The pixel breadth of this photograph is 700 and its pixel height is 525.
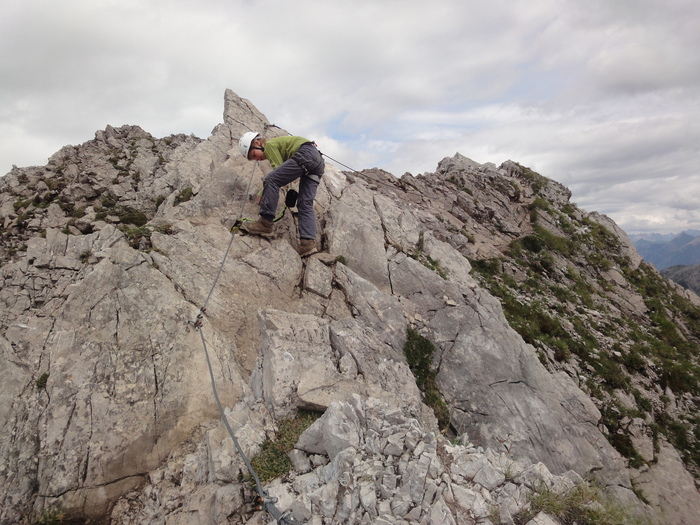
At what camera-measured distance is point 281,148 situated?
11.9 meters

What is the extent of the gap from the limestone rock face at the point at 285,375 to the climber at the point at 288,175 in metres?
0.73

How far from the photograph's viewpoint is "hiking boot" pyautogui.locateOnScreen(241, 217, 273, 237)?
11711 millimetres

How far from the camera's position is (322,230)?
45.3 feet

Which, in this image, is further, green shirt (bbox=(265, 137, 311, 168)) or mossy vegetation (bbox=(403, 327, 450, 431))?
green shirt (bbox=(265, 137, 311, 168))

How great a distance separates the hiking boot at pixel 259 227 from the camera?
11.7m

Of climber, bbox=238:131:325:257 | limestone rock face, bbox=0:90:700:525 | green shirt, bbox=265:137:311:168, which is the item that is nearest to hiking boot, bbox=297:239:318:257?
climber, bbox=238:131:325:257

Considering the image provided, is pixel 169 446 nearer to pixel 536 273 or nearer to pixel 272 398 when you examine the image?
pixel 272 398

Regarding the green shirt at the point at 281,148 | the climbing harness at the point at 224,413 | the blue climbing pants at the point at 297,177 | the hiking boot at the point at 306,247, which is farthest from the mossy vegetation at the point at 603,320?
the green shirt at the point at 281,148

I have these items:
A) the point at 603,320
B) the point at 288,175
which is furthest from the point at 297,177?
the point at 603,320

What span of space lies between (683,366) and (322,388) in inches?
816

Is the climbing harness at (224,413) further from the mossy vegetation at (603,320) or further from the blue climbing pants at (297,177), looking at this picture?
the mossy vegetation at (603,320)

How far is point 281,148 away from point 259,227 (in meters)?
2.97

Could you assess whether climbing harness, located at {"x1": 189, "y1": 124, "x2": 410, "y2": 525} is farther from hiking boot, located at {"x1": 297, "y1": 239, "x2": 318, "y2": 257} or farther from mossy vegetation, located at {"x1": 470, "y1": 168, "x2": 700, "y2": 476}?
mossy vegetation, located at {"x1": 470, "y1": 168, "x2": 700, "y2": 476}

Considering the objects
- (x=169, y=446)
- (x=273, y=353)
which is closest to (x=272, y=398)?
(x=273, y=353)
